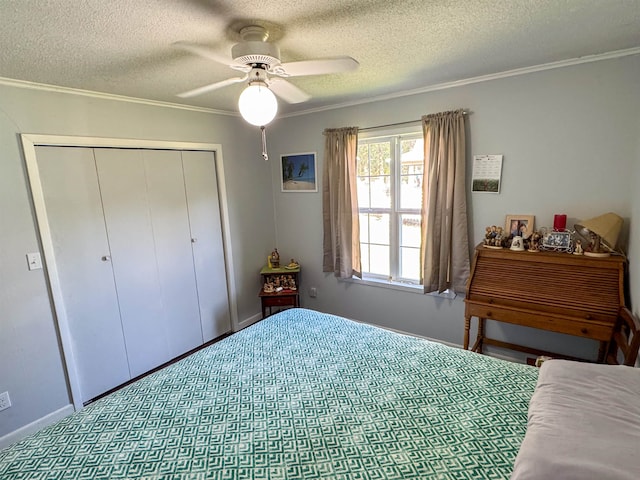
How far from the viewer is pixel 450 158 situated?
2.61 m

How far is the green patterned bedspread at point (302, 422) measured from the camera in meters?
1.10

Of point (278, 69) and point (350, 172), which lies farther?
point (350, 172)

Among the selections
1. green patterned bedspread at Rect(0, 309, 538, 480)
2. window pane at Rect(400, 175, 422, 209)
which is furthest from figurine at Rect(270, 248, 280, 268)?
green patterned bedspread at Rect(0, 309, 538, 480)

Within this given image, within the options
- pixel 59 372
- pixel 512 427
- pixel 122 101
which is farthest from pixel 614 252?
pixel 59 372

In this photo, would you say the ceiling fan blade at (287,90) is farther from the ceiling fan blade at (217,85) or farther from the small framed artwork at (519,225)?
the small framed artwork at (519,225)

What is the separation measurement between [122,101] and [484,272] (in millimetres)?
3080

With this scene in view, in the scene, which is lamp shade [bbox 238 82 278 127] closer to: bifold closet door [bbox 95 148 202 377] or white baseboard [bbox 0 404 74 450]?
bifold closet door [bbox 95 148 202 377]

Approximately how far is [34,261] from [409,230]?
2.91 meters

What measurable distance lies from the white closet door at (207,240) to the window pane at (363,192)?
56.7 inches

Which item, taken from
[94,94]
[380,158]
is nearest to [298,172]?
[380,158]

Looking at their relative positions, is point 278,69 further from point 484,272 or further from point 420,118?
point 484,272

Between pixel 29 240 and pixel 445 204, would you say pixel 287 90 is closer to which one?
pixel 445 204

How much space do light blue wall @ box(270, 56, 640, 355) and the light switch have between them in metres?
2.61

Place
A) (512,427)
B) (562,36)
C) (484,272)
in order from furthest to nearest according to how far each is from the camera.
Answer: (484,272)
(562,36)
(512,427)
